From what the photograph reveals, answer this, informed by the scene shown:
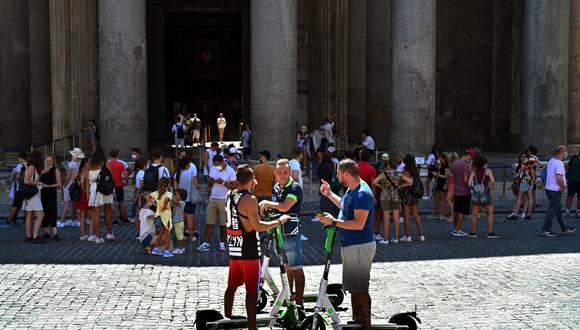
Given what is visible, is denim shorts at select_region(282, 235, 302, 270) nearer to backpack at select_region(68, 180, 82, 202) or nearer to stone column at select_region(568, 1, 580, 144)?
backpack at select_region(68, 180, 82, 202)

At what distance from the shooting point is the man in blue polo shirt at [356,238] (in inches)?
317

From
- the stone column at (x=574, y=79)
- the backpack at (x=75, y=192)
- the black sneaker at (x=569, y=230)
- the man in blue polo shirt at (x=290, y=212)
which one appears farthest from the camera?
the stone column at (x=574, y=79)

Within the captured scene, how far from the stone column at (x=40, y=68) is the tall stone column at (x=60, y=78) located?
7.97 feet

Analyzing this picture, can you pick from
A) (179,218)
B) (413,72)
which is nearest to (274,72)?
(413,72)

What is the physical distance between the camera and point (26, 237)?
48.7 feet

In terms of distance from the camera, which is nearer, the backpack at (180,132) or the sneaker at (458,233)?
the sneaker at (458,233)

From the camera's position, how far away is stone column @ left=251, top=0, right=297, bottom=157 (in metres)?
20.1

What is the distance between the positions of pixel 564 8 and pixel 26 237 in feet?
44.9

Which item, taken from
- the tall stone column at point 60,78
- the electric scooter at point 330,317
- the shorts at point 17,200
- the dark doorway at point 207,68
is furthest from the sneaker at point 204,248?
the dark doorway at point 207,68

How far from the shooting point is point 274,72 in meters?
20.2

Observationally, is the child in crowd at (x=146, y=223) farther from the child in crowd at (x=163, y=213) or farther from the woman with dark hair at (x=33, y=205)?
the woman with dark hair at (x=33, y=205)

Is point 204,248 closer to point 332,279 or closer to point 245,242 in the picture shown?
point 332,279

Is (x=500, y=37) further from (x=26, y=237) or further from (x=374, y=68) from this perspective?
(x=26, y=237)

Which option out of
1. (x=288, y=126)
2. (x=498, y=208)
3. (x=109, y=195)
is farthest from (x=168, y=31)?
(x=109, y=195)
